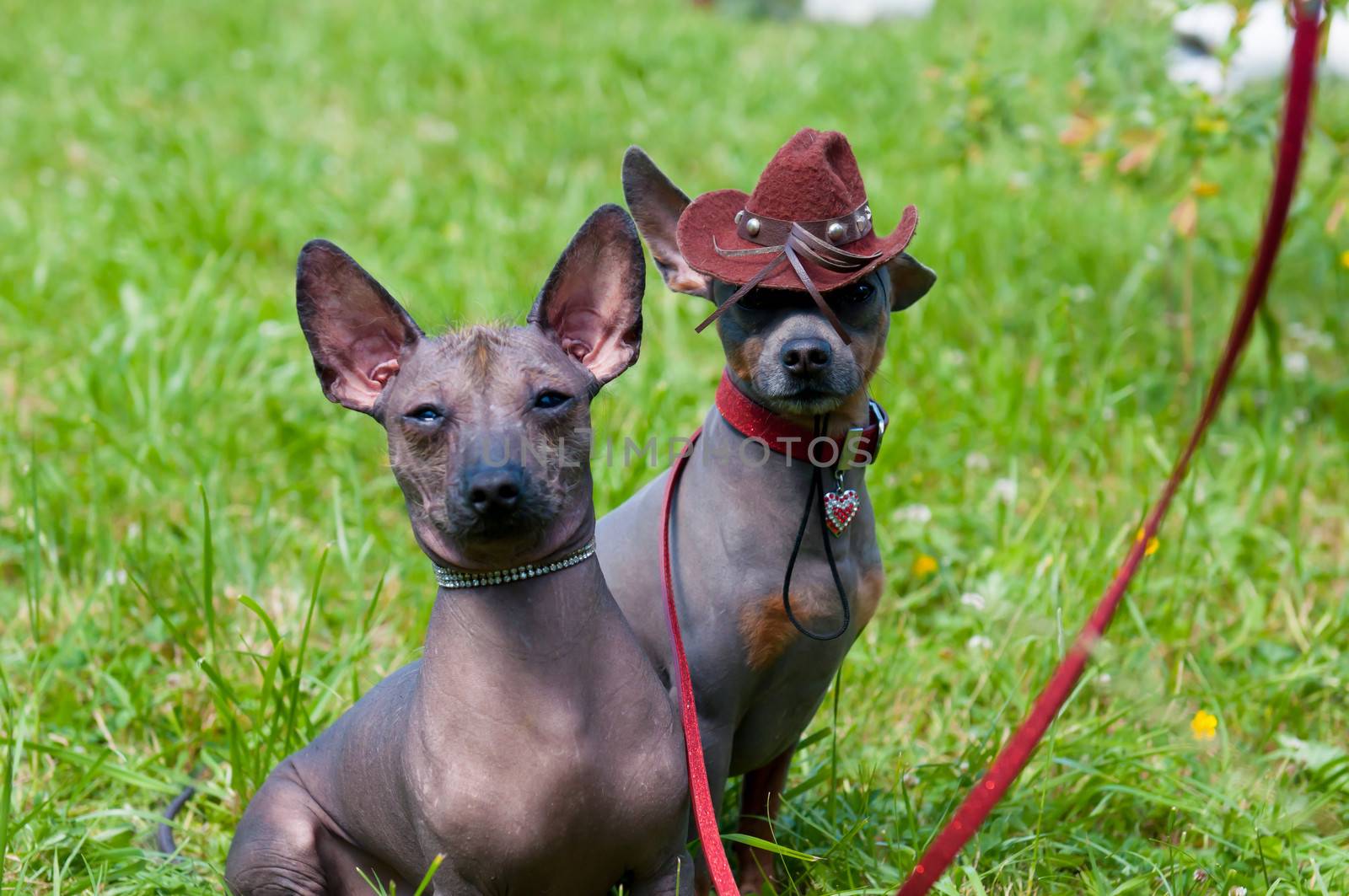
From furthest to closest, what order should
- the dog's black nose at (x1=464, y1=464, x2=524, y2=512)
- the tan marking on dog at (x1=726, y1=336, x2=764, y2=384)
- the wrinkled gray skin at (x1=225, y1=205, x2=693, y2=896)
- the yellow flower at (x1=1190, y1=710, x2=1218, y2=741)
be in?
the yellow flower at (x1=1190, y1=710, x2=1218, y2=741) → the tan marking on dog at (x1=726, y1=336, x2=764, y2=384) → the wrinkled gray skin at (x1=225, y1=205, x2=693, y2=896) → the dog's black nose at (x1=464, y1=464, x2=524, y2=512)

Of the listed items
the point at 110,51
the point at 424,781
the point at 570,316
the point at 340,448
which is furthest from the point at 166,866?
the point at 110,51

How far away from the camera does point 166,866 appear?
2.58m

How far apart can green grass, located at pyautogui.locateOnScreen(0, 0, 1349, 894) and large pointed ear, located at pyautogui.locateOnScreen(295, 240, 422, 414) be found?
241mm

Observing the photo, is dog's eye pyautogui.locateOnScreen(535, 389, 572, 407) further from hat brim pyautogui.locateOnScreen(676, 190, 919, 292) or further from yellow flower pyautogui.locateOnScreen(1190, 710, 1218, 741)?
yellow flower pyautogui.locateOnScreen(1190, 710, 1218, 741)

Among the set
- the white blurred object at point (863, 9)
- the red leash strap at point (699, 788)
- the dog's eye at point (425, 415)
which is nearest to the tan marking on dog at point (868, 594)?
the red leash strap at point (699, 788)

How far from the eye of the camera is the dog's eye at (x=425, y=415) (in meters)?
1.98

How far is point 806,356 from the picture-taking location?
221 centimetres

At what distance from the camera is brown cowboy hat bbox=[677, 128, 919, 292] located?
7.27 ft

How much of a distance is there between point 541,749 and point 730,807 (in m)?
1.00

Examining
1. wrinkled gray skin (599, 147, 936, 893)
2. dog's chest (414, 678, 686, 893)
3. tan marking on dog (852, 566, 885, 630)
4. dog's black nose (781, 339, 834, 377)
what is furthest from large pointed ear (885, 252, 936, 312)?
dog's chest (414, 678, 686, 893)

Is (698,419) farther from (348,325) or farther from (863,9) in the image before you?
(863,9)

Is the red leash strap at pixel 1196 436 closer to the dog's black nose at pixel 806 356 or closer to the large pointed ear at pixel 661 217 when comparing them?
the dog's black nose at pixel 806 356

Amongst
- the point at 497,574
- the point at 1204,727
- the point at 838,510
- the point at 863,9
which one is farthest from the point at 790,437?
the point at 863,9

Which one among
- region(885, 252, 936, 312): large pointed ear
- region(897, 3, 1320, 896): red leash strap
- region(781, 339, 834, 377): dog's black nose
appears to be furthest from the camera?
region(885, 252, 936, 312): large pointed ear
